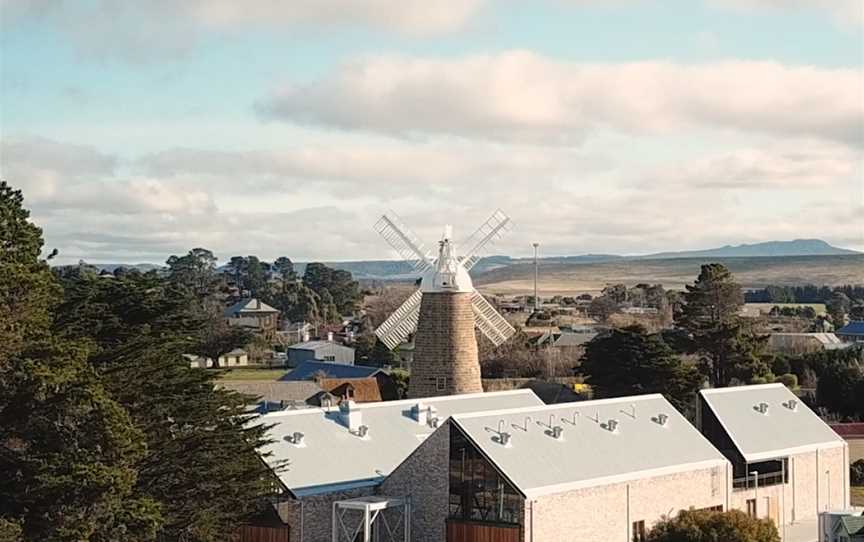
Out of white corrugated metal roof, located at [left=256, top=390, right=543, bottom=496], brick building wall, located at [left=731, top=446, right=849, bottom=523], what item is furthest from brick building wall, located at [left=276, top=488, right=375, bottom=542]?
brick building wall, located at [left=731, top=446, right=849, bottom=523]

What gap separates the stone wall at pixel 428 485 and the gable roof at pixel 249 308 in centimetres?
10206

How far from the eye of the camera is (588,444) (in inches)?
1460

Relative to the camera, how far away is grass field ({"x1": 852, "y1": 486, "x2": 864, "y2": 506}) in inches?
1852

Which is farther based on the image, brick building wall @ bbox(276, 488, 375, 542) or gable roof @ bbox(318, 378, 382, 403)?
gable roof @ bbox(318, 378, 382, 403)

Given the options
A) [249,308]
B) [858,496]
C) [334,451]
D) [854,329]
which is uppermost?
[249,308]

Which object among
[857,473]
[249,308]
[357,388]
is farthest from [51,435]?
[249,308]

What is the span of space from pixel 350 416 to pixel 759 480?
13.7 m

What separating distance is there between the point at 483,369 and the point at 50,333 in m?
57.4

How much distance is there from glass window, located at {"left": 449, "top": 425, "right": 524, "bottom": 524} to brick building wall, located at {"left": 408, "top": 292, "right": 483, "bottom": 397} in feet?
41.4

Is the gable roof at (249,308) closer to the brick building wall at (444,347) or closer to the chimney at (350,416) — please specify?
the brick building wall at (444,347)

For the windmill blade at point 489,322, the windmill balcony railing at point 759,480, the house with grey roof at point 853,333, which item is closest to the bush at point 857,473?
the windmill balcony railing at point 759,480

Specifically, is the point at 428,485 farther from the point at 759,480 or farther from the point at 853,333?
the point at 853,333

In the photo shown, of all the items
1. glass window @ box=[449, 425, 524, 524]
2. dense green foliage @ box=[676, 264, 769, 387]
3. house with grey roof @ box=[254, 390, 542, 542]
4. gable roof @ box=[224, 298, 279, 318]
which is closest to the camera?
glass window @ box=[449, 425, 524, 524]

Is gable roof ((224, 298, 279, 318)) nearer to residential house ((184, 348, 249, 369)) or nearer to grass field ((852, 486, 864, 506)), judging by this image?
residential house ((184, 348, 249, 369))
